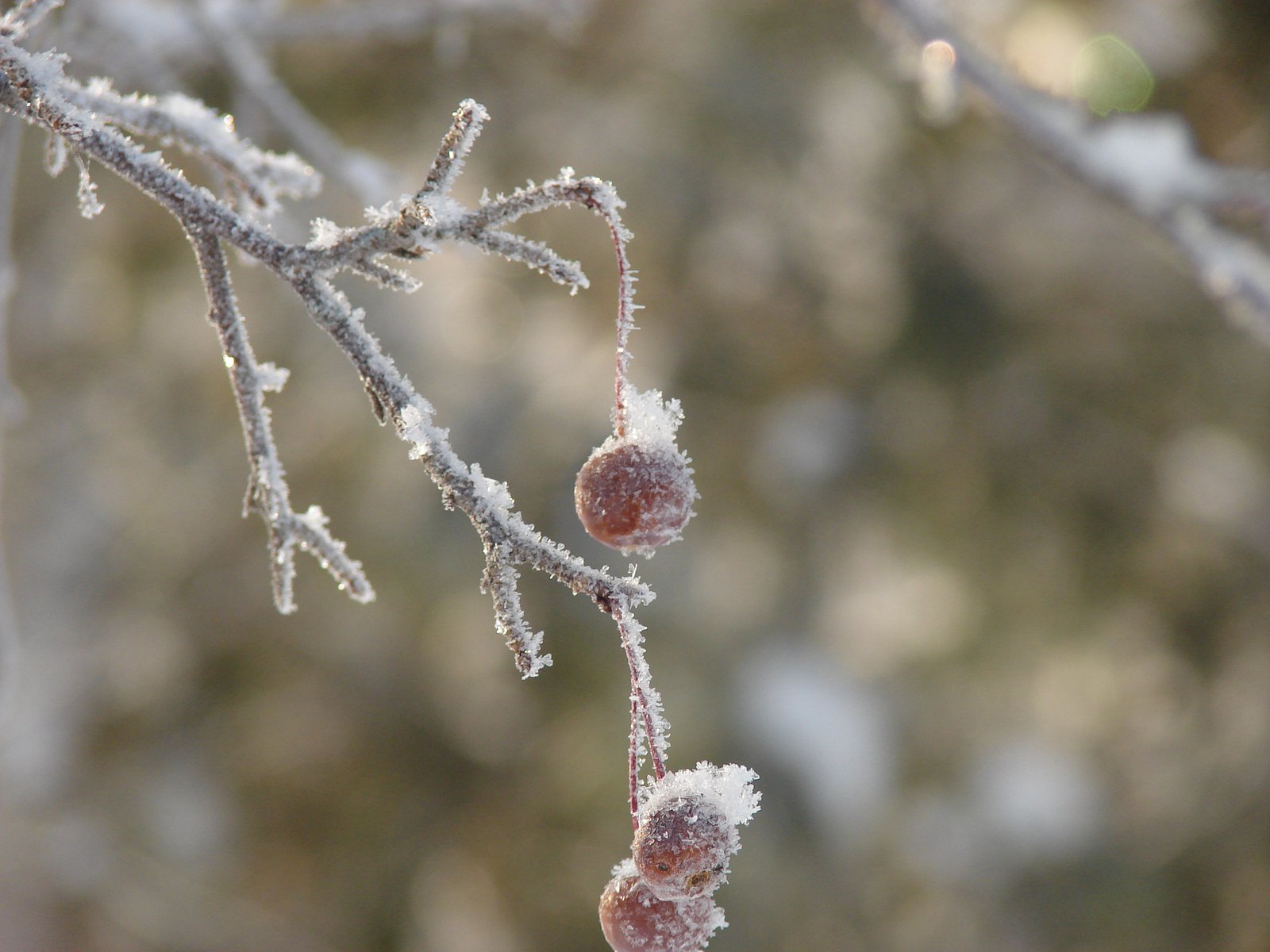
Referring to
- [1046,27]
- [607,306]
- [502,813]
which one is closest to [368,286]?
[607,306]

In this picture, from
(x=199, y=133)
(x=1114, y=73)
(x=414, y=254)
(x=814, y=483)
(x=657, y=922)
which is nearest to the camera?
(x=414, y=254)

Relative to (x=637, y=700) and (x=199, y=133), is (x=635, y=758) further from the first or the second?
(x=199, y=133)

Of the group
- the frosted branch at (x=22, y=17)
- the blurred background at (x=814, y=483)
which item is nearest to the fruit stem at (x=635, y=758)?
the frosted branch at (x=22, y=17)

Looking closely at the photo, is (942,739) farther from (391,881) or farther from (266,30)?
(266,30)

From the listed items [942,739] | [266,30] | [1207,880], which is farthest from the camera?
[942,739]

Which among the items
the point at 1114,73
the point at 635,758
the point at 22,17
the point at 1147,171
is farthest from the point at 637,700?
the point at 1114,73

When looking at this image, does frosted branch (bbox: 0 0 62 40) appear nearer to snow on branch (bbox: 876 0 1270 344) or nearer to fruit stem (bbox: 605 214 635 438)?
fruit stem (bbox: 605 214 635 438)
